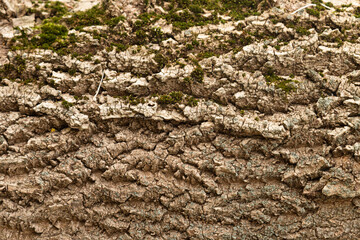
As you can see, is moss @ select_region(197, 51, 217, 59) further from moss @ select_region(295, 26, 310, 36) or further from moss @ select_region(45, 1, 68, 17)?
moss @ select_region(45, 1, 68, 17)

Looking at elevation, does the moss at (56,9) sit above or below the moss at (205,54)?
above

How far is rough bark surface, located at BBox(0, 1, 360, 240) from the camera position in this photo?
5.93 metres

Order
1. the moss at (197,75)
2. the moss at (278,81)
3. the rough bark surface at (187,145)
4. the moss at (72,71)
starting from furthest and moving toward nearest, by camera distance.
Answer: the moss at (72,71), the moss at (197,75), the moss at (278,81), the rough bark surface at (187,145)

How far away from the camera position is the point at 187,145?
630cm

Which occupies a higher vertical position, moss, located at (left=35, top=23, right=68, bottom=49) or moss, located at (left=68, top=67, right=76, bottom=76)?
moss, located at (left=35, top=23, right=68, bottom=49)

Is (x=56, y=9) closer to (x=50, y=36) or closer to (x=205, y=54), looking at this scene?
(x=50, y=36)

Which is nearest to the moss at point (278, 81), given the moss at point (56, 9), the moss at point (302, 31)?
the moss at point (302, 31)

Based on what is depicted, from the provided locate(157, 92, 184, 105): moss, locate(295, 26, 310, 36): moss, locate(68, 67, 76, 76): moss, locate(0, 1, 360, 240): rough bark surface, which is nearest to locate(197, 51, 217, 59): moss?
locate(0, 1, 360, 240): rough bark surface

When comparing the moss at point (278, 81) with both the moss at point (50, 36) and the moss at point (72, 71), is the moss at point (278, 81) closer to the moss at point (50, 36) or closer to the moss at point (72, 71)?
the moss at point (72, 71)

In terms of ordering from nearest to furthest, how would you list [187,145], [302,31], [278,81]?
[187,145], [278,81], [302,31]

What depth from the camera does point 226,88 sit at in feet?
21.0

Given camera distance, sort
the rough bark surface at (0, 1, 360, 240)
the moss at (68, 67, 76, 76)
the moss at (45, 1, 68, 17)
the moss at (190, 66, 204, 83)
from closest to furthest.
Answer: the rough bark surface at (0, 1, 360, 240) → the moss at (190, 66, 204, 83) → the moss at (68, 67, 76, 76) → the moss at (45, 1, 68, 17)

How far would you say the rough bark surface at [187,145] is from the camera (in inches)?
233

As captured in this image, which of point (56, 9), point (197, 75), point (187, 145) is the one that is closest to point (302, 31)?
point (197, 75)
